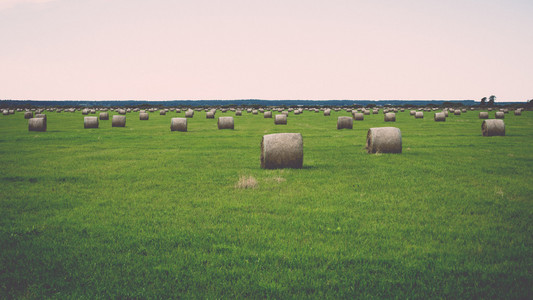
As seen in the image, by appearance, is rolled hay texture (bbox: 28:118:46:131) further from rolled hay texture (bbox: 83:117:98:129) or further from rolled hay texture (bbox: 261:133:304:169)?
rolled hay texture (bbox: 261:133:304:169)

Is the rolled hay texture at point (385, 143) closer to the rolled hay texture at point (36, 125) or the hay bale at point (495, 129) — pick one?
the hay bale at point (495, 129)

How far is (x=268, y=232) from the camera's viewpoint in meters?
6.85

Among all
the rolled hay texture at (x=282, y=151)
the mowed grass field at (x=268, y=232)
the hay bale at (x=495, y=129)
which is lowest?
the mowed grass field at (x=268, y=232)

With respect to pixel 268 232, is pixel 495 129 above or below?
above

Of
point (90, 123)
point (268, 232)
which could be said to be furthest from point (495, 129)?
point (90, 123)

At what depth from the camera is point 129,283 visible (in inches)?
204

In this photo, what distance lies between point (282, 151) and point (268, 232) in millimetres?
6474

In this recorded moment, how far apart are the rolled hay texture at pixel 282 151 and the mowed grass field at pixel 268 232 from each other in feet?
2.18

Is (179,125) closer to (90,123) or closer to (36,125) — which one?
(90,123)

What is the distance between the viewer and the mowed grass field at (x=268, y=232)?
5102 mm

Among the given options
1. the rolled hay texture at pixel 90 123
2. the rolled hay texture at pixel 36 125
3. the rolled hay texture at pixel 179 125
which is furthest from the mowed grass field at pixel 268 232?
the rolled hay texture at pixel 90 123

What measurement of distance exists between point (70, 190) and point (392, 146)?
1319 centimetres

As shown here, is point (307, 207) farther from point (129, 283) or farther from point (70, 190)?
point (70, 190)

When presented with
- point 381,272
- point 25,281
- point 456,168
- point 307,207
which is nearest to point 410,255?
point 381,272
